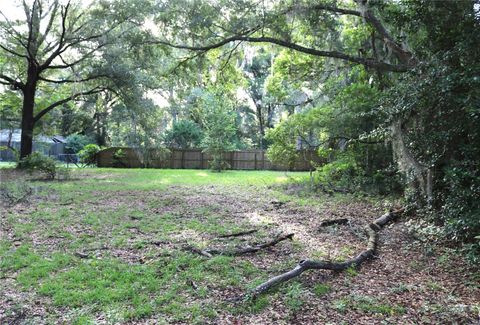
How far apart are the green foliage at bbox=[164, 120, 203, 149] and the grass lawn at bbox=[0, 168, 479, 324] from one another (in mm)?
16764

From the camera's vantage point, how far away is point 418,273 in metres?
4.12

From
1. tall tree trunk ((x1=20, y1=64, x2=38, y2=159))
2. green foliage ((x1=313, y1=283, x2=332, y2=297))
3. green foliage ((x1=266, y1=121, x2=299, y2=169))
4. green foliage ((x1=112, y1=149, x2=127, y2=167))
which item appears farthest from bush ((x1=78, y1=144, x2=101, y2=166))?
green foliage ((x1=313, y1=283, x2=332, y2=297))

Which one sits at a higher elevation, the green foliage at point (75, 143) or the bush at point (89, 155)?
the green foliage at point (75, 143)

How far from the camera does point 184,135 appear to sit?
24.0m

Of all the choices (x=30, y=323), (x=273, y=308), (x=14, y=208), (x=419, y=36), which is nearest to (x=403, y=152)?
(x=419, y=36)

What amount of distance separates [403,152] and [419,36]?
6.90 feet

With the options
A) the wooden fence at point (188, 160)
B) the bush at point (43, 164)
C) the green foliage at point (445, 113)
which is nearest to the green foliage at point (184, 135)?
the wooden fence at point (188, 160)

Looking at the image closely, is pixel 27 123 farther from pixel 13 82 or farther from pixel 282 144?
pixel 282 144

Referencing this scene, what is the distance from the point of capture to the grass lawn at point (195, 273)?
10.2ft

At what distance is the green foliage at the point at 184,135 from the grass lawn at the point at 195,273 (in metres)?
16.8

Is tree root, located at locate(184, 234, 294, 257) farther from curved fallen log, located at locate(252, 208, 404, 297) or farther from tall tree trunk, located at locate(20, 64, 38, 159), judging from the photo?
tall tree trunk, located at locate(20, 64, 38, 159)

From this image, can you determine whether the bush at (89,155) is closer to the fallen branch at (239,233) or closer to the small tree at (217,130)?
the small tree at (217,130)

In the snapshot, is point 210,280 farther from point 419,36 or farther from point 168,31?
point 168,31

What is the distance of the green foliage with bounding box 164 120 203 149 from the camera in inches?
938
